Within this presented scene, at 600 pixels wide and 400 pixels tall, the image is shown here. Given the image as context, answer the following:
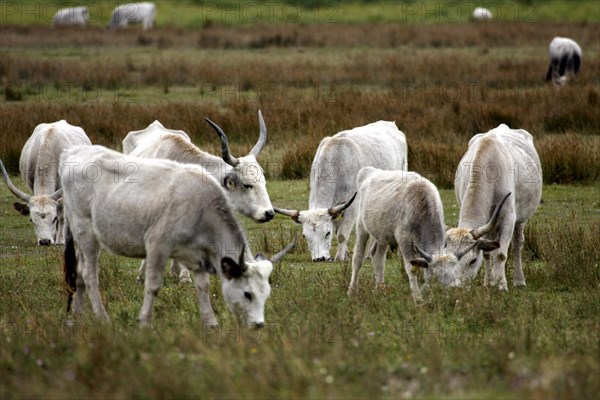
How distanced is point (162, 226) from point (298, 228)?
20.6 feet

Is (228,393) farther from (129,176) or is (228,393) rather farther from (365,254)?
(365,254)

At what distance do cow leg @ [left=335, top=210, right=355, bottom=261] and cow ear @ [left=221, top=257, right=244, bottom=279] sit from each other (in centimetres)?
465

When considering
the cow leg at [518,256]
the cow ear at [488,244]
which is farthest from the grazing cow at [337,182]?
the cow ear at [488,244]

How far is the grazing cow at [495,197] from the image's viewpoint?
9500 millimetres

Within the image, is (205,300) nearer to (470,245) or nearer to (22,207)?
(470,245)

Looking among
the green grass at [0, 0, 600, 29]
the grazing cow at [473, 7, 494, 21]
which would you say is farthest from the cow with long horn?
the grazing cow at [473, 7, 494, 21]

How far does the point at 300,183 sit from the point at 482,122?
15.7 feet

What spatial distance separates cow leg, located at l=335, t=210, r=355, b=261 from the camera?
12.5m

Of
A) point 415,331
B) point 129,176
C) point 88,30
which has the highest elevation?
point 129,176

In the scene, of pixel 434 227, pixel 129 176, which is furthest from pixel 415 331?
pixel 129 176

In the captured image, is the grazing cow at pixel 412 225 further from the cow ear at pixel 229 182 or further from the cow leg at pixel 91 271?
the cow leg at pixel 91 271

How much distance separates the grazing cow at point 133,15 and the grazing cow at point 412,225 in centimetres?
3736

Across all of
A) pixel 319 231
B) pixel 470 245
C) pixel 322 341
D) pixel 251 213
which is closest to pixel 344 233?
pixel 319 231

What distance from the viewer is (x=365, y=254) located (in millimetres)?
10500
